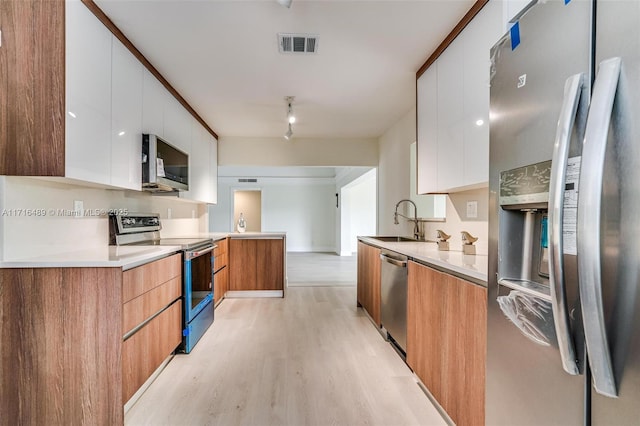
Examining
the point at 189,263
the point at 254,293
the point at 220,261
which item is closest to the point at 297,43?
the point at 189,263

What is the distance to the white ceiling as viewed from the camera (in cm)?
194

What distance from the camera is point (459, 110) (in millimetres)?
2100

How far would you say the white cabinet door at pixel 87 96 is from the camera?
169 centimetres

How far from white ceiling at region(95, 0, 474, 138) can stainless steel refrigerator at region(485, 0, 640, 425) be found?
48.7 inches

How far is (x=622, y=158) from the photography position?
66cm

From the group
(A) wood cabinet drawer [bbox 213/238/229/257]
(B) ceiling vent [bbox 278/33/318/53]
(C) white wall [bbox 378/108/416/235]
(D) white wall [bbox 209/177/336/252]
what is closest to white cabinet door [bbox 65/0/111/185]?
(B) ceiling vent [bbox 278/33/318/53]

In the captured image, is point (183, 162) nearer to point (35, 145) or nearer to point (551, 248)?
point (35, 145)

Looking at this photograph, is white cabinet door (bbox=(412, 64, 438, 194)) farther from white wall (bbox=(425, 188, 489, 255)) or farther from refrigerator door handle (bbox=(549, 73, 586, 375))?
refrigerator door handle (bbox=(549, 73, 586, 375))

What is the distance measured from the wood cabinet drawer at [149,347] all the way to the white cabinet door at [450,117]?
2.20 m

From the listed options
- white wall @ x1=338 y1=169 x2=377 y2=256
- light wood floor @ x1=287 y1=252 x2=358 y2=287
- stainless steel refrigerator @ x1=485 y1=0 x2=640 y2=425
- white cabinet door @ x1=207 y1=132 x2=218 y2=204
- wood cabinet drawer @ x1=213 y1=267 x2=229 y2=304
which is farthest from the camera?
white wall @ x1=338 y1=169 x2=377 y2=256

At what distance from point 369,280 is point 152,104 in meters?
2.62

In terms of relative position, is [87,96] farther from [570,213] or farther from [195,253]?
[570,213]

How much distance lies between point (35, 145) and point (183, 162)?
1.69m

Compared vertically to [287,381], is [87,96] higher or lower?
higher
